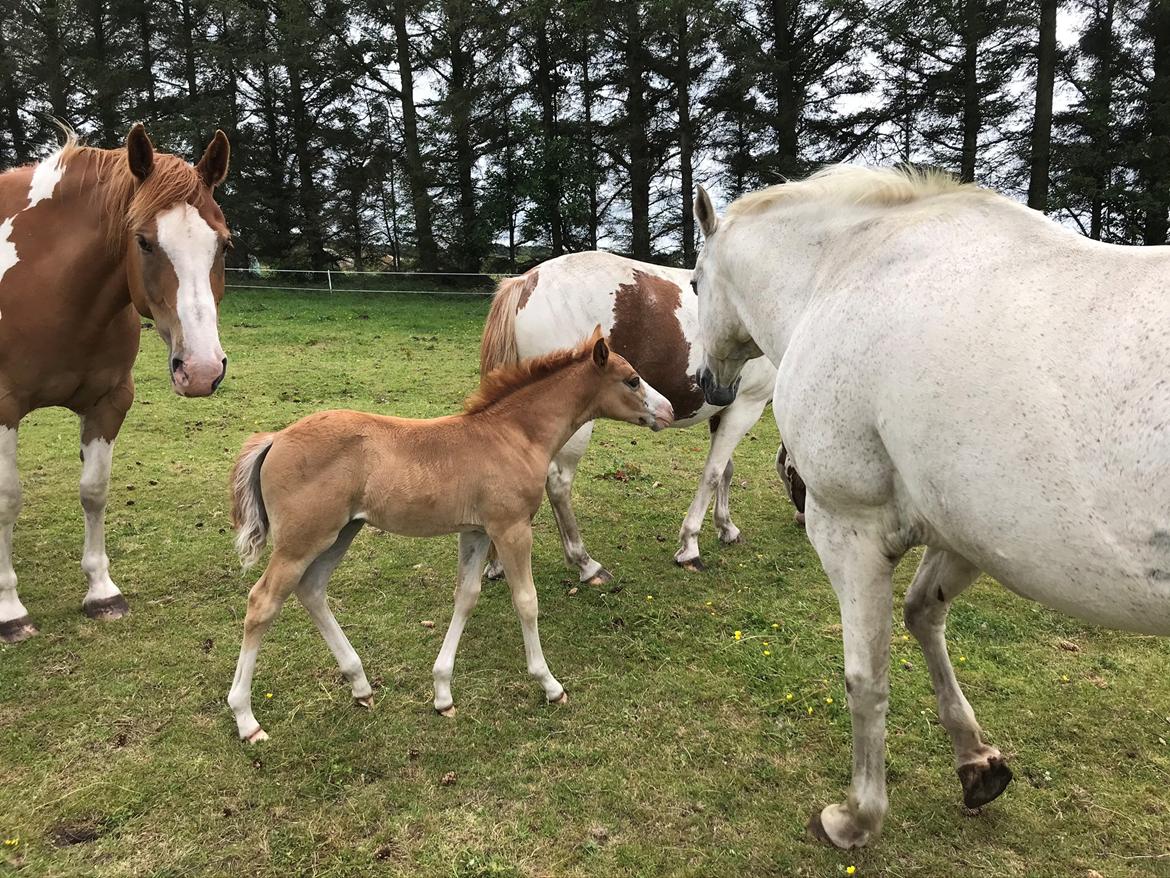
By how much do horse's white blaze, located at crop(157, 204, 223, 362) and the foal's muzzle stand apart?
2201 mm

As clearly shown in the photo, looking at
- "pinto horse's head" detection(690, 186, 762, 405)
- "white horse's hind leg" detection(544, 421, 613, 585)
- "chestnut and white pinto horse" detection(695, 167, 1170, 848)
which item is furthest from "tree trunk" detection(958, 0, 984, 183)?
"chestnut and white pinto horse" detection(695, 167, 1170, 848)

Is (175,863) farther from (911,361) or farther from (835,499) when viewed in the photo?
(911,361)

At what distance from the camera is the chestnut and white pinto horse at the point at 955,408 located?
146 centimetres

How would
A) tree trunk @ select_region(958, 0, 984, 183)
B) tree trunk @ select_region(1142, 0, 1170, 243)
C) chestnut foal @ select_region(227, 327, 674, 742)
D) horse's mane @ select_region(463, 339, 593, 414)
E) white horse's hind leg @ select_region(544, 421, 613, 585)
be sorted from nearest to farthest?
chestnut foal @ select_region(227, 327, 674, 742) < horse's mane @ select_region(463, 339, 593, 414) < white horse's hind leg @ select_region(544, 421, 613, 585) < tree trunk @ select_region(1142, 0, 1170, 243) < tree trunk @ select_region(958, 0, 984, 183)

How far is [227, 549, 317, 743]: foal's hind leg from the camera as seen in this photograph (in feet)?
9.19

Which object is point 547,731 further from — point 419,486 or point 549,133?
point 549,133

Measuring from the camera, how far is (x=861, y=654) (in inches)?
86.4

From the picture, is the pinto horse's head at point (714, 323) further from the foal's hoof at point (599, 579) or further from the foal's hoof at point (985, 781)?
the foal's hoof at point (985, 781)

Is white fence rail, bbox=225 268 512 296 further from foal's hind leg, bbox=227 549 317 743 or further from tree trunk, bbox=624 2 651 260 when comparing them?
foal's hind leg, bbox=227 549 317 743

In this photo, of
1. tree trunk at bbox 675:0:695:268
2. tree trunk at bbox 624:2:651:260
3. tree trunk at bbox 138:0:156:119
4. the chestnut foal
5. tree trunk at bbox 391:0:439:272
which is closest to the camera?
the chestnut foal

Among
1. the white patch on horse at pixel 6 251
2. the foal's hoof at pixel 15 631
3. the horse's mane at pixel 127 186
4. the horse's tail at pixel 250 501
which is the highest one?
the horse's mane at pixel 127 186

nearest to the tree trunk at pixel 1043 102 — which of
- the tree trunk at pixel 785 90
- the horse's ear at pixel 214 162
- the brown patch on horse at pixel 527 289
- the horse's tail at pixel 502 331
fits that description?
the tree trunk at pixel 785 90

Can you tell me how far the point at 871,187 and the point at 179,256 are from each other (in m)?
2.83

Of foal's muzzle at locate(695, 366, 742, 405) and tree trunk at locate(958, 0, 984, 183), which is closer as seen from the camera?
foal's muzzle at locate(695, 366, 742, 405)
